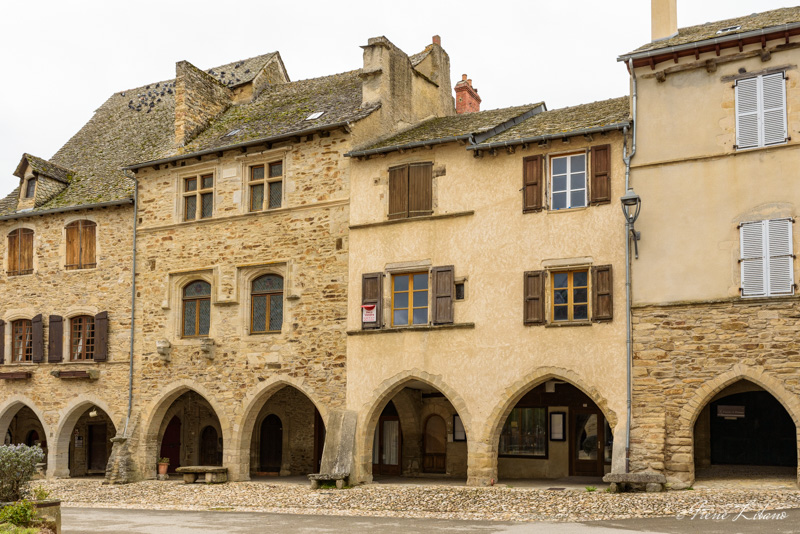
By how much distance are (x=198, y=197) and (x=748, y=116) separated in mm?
12433

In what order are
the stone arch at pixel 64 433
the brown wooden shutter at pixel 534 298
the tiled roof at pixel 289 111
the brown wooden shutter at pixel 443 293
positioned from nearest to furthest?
the brown wooden shutter at pixel 534 298
the brown wooden shutter at pixel 443 293
the tiled roof at pixel 289 111
the stone arch at pixel 64 433

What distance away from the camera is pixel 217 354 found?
22.2 m

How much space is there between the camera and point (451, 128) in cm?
2117

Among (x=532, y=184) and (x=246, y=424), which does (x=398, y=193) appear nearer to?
(x=532, y=184)

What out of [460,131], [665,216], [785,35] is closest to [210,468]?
[460,131]

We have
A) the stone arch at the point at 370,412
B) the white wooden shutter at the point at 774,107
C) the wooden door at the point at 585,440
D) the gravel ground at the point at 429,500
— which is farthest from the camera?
the wooden door at the point at 585,440

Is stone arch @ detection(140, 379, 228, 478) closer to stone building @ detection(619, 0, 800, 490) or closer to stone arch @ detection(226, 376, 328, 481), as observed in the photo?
stone arch @ detection(226, 376, 328, 481)

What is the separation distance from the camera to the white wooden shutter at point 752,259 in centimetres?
1638

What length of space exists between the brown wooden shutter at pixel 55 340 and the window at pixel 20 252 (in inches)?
66.1

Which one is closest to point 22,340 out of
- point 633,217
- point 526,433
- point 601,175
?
point 526,433

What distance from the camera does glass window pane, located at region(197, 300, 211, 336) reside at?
2272 cm

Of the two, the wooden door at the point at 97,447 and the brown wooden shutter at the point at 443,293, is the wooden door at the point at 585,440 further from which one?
the wooden door at the point at 97,447

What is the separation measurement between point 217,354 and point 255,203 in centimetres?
352

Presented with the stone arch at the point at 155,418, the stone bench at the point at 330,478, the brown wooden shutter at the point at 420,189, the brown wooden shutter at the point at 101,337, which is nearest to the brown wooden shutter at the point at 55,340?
the brown wooden shutter at the point at 101,337
